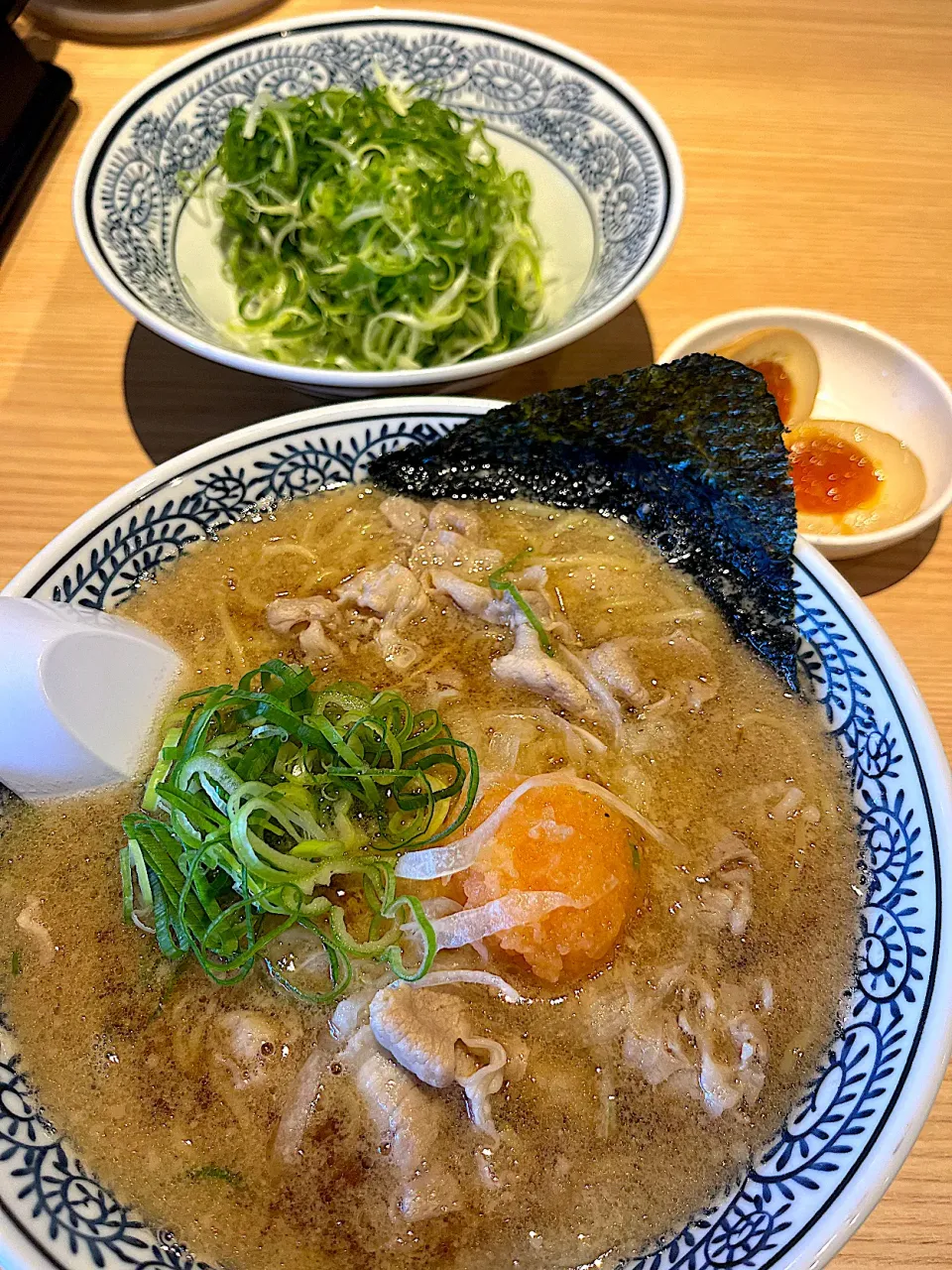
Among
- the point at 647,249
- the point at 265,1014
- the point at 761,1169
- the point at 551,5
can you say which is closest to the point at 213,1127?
the point at 265,1014

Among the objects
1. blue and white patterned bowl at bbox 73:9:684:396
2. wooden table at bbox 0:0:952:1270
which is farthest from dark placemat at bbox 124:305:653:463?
blue and white patterned bowl at bbox 73:9:684:396

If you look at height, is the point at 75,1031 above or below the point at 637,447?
below

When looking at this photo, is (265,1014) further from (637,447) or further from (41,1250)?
(637,447)

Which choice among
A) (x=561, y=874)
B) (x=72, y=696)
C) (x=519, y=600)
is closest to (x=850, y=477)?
(x=519, y=600)

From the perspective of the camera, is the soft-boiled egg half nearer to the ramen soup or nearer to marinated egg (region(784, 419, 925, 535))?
marinated egg (region(784, 419, 925, 535))

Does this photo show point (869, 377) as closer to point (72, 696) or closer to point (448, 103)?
point (448, 103)

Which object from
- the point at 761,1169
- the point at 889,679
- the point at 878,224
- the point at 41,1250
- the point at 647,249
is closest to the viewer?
the point at 41,1250
